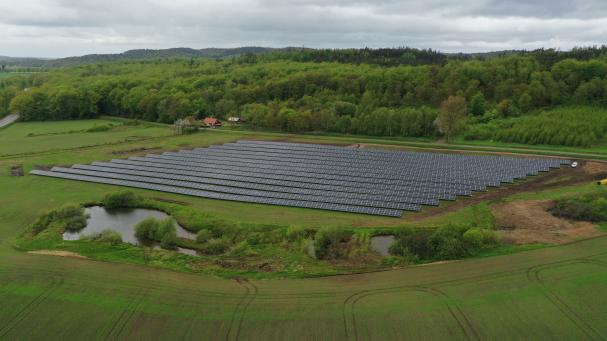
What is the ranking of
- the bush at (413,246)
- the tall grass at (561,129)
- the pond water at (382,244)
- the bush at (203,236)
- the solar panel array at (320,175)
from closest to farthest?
the bush at (413,246) → the pond water at (382,244) → the bush at (203,236) → the solar panel array at (320,175) → the tall grass at (561,129)

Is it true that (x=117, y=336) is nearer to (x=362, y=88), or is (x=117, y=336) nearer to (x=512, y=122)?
(x=512, y=122)

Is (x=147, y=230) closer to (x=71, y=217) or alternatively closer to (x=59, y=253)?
(x=59, y=253)

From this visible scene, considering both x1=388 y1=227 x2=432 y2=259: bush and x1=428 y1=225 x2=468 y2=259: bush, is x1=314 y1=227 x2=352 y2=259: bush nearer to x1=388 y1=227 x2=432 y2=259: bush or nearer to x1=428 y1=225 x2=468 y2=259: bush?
x1=388 y1=227 x2=432 y2=259: bush

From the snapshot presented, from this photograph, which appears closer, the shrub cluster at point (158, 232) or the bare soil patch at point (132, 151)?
the shrub cluster at point (158, 232)

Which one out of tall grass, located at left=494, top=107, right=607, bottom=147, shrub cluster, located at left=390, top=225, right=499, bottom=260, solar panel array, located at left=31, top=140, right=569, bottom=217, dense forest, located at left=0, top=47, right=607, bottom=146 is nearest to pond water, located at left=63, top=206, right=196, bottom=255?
solar panel array, located at left=31, top=140, right=569, bottom=217

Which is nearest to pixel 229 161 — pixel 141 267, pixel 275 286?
pixel 141 267

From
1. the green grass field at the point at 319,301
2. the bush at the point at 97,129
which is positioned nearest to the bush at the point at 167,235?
the green grass field at the point at 319,301

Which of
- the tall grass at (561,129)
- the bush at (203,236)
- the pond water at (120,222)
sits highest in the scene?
the tall grass at (561,129)

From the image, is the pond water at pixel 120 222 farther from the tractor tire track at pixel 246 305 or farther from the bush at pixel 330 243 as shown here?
the bush at pixel 330 243
